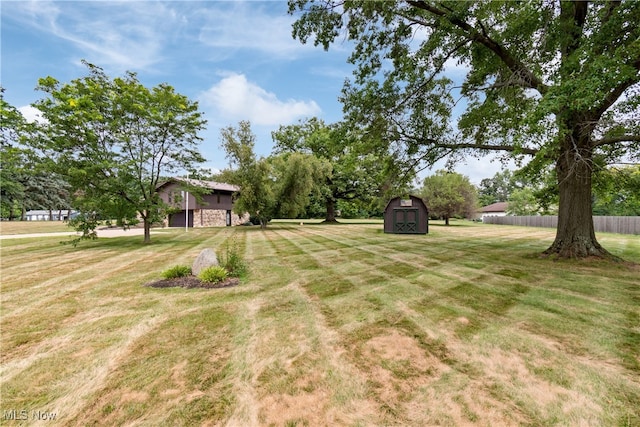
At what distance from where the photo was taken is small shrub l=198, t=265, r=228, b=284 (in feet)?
21.5

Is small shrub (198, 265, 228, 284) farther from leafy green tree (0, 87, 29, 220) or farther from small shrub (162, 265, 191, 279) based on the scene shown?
leafy green tree (0, 87, 29, 220)

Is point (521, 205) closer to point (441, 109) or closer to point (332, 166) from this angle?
point (332, 166)

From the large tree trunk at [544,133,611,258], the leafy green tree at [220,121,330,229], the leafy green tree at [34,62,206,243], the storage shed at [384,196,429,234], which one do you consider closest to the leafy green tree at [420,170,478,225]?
the storage shed at [384,196,429,234]

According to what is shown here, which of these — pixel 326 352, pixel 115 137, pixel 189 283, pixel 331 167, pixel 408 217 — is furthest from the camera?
pixel 331 167

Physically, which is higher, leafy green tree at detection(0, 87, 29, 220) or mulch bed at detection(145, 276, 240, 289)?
leafy green tree at detection(0, 87, 29, 220)

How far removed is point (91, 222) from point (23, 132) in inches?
183

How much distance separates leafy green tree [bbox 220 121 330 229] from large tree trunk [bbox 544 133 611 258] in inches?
773

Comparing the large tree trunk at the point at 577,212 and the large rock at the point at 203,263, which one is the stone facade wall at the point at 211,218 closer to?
the large rock at the point at 203,263

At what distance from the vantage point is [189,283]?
6.49 metres

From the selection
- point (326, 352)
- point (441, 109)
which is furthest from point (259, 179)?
point (326, 352)

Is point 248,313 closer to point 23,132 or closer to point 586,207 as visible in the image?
point 586,207

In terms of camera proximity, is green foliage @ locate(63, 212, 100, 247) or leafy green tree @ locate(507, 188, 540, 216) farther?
leafy green tree @ locate(507, 188, 540, 216)

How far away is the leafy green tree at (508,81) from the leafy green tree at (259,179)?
50.5ft

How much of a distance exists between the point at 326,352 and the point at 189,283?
4.41 meters
